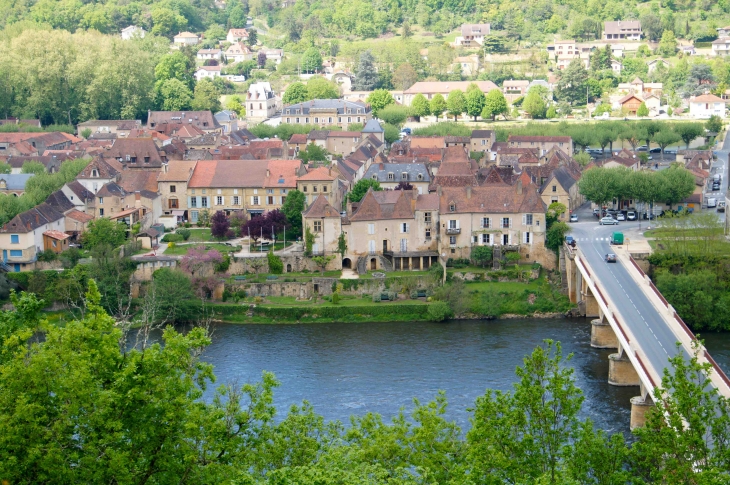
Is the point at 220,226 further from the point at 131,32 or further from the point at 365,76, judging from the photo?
the point at 131,32

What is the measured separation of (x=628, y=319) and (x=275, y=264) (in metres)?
15.8

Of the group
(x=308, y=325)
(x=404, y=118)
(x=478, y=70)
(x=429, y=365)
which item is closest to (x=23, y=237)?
(x=308, y=325)

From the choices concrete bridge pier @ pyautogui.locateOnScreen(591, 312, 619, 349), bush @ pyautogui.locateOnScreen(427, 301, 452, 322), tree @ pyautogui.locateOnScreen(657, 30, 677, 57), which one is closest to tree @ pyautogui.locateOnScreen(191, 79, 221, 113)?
tree @ pyautogui.locateOnScreen(657, 30, 677, 57)

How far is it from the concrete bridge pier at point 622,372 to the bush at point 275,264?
16135 mm

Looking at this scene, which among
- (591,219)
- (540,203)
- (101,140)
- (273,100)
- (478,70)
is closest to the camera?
(540,203)

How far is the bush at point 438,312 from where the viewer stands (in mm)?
43344

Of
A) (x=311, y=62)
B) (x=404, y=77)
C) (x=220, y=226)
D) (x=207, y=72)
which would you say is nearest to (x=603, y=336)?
(x=220, y=226)

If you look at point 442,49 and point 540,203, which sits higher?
point 442,49

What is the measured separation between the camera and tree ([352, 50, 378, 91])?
10212 cm

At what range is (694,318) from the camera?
4169 cm

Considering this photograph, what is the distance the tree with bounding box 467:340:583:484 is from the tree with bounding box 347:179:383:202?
3071 cm

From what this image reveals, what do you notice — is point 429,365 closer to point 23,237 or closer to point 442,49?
point 23,237

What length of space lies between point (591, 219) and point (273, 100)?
45488 mm

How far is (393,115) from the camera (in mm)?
86625
